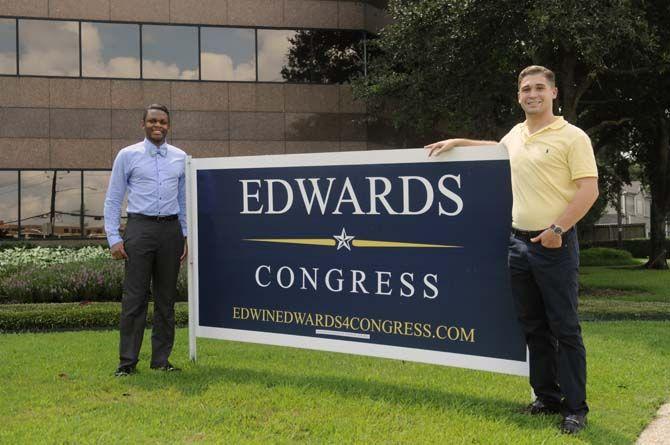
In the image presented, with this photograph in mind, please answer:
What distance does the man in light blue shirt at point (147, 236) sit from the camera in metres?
5.38

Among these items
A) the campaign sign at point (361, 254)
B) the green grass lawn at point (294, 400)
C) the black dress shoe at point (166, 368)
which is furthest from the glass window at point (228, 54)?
the black dress shoe at point (166, 368)

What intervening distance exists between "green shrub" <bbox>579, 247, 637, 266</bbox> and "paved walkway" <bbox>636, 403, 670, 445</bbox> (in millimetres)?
23227

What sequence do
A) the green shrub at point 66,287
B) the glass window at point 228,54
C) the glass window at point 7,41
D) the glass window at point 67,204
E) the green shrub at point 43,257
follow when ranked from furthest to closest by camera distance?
the glass window at point 228,54 → the glass window at point 67,204 → the glass window at point 7,41 → the green shrub at point 43,257 → the green shrub at point 66,287

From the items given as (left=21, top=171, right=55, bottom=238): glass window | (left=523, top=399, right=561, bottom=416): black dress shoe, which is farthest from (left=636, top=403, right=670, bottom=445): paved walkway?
(left=21, top=171, right=55, bottom=238): glass window

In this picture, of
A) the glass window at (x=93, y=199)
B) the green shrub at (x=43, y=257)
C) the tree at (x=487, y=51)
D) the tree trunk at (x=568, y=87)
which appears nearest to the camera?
the tree at (x=487, y=51)

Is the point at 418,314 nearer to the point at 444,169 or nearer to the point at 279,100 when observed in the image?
the point at 444,169

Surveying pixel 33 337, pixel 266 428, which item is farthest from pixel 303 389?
pixel 33 337

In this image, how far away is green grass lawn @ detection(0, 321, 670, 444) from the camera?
391 cm

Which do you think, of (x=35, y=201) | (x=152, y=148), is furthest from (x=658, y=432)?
(x=35, y=201)

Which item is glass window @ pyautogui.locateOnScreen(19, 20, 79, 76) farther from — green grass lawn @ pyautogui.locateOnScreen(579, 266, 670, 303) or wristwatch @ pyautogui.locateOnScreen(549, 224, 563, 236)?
wristwatch @ pyautogui.locateOnScreen(549, 224, 563, 236)

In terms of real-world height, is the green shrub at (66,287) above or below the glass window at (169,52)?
below

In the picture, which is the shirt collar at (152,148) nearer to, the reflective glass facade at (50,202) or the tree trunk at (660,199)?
the reflective glass facade at (50,202)

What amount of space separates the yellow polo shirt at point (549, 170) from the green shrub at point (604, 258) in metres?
24.1

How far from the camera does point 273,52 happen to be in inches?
757
